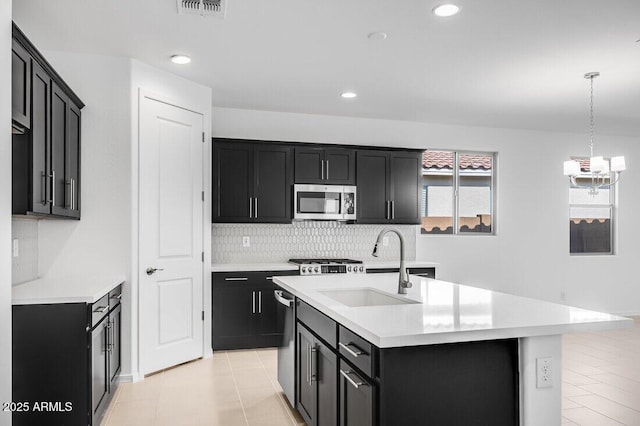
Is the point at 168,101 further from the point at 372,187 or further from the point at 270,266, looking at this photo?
the point at 372,187

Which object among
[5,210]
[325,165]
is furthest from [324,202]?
[5,210]

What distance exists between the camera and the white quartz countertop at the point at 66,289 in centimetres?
275

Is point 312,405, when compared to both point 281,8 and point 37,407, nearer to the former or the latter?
point 37,407

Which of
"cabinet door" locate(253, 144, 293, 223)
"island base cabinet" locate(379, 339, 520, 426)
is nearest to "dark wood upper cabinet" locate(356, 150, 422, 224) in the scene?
"cabinet door" locate(253, 144, 293, 223)

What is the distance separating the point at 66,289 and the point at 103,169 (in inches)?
48.3

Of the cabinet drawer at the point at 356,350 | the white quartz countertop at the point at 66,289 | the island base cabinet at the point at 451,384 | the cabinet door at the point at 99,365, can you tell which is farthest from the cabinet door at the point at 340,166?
the island base cabinet at the point at 451,384

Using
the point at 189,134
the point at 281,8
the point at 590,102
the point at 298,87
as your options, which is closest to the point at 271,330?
the point at 189,134

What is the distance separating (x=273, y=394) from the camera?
148 inches

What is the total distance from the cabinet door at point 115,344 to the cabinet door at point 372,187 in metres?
2.88

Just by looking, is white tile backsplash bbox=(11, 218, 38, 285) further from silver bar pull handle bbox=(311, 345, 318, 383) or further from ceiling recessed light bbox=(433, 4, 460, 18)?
ceiling recessed light bbox=(433, 4, 460, 18)

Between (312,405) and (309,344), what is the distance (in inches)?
13.2

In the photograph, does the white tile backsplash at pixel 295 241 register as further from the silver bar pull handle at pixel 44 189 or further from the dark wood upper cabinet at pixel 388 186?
the silver bar pull handle at pixel 44 189

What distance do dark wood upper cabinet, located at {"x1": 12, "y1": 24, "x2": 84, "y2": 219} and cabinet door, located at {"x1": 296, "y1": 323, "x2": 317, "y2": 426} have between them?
69.9 inches

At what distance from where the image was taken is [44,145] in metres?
3.08
